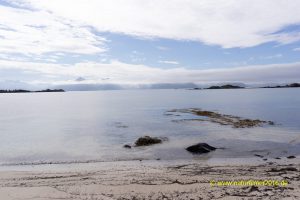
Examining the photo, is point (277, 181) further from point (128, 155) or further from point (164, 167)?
point (128, 155)

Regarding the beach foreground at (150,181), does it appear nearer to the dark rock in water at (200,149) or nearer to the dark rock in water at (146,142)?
the dark rock in water at (200,149)

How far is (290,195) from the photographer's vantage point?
12914 millimetres

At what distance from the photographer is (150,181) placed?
1573 centimetres

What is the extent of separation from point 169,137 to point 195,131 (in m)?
5.98

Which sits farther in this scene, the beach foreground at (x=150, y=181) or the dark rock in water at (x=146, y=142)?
the dark rock in water at (x=146, y=142)

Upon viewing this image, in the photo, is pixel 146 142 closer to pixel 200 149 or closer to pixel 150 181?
pixel 200 149

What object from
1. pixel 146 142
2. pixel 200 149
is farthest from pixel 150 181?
pixel 146 142

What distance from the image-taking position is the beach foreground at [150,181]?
13.5 metres

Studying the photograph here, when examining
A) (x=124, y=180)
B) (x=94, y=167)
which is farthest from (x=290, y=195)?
(x=94, y=167)

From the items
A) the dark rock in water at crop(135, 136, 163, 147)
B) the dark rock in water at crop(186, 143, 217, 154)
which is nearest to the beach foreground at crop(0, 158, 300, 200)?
the dark rock in water at crop(186, 143, 217, 154)

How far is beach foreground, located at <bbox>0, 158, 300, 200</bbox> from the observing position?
13477 millimetres

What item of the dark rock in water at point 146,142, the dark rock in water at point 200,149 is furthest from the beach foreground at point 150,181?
the dark rock in water at point 146,142

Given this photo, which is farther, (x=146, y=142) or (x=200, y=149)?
(x=146, y=142)

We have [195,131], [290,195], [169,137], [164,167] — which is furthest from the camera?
[195,131]
